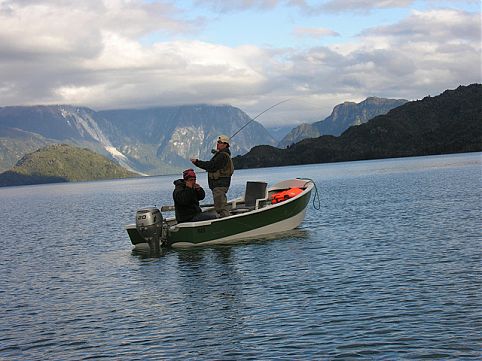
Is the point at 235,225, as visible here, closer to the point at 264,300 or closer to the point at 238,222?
the point at 238,222

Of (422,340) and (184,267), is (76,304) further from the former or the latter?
(422,340)

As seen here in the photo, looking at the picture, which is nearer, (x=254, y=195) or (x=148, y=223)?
(x=148, y=223)

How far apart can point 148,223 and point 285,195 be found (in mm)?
8710

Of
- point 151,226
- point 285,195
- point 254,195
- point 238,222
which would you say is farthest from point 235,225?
point 285,195

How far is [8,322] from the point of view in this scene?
16859 millimetres

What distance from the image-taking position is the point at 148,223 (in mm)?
24906

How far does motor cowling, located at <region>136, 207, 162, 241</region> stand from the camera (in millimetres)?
24844

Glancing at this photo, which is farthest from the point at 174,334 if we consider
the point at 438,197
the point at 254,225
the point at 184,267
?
the point at 438,197

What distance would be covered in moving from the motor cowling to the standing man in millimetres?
2819

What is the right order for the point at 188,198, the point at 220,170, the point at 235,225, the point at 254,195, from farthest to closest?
the point at 254,195, the point at 235,225, the point at 220,170, the point at 188,198

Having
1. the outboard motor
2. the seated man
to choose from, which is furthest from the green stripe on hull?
the outboard motor

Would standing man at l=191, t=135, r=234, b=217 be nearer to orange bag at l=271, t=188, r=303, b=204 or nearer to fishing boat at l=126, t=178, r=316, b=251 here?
fishing boat at l=126, t=178, r=316, b=251

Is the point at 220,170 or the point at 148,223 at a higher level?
the point at 220,170

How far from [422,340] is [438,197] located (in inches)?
1582
